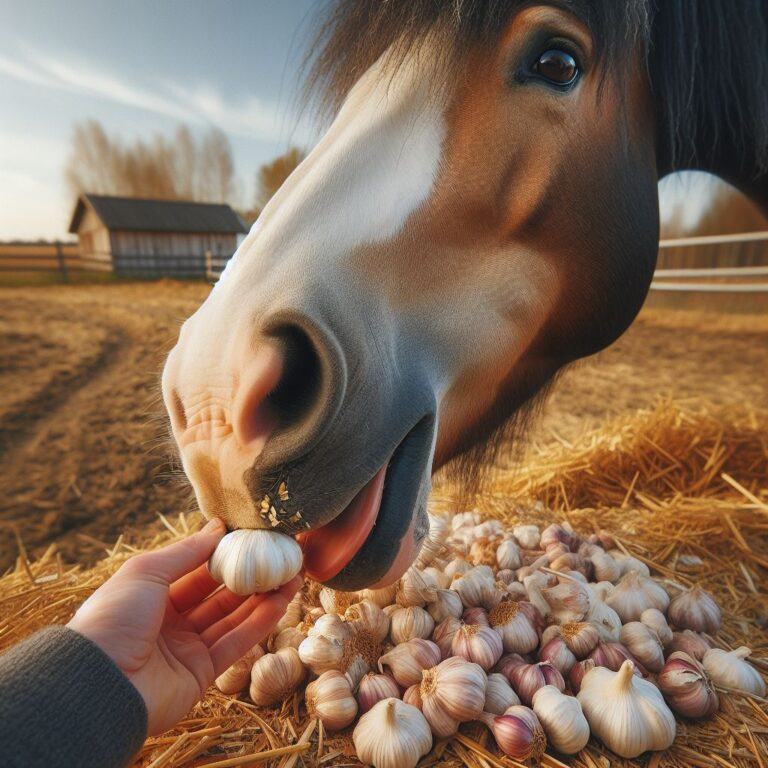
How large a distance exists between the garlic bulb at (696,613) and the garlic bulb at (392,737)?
800mm

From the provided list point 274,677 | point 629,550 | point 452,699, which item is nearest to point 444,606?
point 452,699

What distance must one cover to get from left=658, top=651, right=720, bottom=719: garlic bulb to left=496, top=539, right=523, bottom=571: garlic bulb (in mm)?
477

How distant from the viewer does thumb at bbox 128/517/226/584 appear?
913 mm

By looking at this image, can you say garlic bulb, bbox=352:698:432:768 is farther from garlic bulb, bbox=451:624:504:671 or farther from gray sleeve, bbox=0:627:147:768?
gray sleeve, bbox=0:627:147:768

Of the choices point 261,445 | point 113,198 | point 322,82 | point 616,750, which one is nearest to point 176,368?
point 261,445

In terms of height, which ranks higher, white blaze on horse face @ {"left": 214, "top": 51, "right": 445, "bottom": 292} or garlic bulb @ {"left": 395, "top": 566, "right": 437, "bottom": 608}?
white blaze on horse face @ {"left": 214, "top": 51, "right": 445, "bottom": 292}

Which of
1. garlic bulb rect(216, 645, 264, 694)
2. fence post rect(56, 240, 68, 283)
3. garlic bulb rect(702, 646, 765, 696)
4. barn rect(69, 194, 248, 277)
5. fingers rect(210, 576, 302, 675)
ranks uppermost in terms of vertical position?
barn rect(69, 194, 248, 277)

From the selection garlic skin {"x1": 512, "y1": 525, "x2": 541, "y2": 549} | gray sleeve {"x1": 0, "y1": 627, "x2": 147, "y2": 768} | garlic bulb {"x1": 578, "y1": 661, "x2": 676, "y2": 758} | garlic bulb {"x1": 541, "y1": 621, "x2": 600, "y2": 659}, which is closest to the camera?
gray sleeve {"x1": 0, "y1": 627, "x2": 147, "y2": 768}

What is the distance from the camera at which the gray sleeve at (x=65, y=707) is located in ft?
2.17

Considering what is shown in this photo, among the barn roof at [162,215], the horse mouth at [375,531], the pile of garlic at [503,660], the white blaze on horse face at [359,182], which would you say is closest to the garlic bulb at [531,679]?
the pile of garlic at [503,660]

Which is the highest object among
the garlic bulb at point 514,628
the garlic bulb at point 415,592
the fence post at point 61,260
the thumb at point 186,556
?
the fence post at point 61,260

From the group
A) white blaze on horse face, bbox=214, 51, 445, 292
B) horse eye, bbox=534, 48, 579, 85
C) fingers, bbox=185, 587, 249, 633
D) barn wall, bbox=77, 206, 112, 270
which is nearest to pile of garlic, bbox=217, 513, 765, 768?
fingers, bbox=185, 587, 249, 633

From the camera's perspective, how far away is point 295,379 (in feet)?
2.77

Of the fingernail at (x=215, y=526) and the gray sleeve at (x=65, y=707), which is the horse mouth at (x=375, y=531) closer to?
the fingernail at (x=215, y=526)
